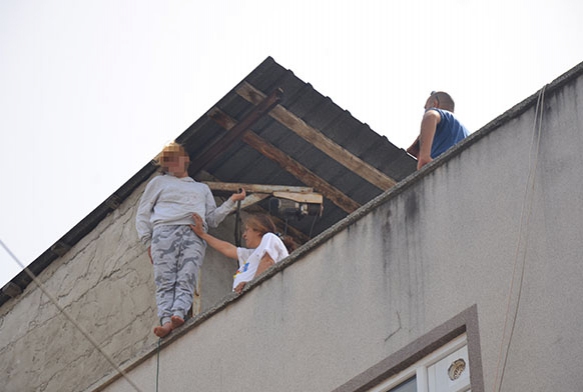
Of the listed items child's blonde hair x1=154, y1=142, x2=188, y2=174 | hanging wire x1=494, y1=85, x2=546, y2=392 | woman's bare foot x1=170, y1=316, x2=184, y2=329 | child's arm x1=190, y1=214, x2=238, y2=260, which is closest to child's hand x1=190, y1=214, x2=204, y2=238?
child's arm x1=190, y1=214, x2=238, y2=260

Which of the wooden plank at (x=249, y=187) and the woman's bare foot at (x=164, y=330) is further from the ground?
the wooden plank at (x=249, y=187)

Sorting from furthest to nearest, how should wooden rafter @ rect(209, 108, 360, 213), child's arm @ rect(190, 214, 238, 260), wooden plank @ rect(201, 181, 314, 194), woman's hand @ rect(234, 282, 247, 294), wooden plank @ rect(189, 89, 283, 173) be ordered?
wooden rafter @ rect(209, 108, 360, 213)
wooden plank @ rect(201, 181, 314, 194)
wooden plank @ rect(189, 89, 283, 173)
child's arm @ rect(190, 214, 238, 260)
woman's hand @ rect(234, 282, 247, 294)

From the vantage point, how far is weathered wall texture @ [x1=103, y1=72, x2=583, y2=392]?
22.4 feet

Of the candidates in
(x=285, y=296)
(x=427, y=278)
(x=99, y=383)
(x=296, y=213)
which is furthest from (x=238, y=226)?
(x=427, y=278)

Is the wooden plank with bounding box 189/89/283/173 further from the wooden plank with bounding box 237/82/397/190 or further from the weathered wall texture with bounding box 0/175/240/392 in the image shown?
the weathered wall texture with bounding box 0/175/240/392

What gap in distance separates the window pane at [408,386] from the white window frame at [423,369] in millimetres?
15

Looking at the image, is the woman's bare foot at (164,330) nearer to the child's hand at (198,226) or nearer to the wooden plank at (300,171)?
the child's hand at (198,226)

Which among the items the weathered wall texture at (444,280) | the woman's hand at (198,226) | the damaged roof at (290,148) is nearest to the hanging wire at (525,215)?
the weathered wall texture at (444,280)

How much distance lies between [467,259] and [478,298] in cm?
30

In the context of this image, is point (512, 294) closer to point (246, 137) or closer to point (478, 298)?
point (478, 298)

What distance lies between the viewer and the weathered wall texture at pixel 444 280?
6840mm

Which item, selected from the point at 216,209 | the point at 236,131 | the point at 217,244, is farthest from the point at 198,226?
the point at 236,131

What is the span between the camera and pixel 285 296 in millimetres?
8625

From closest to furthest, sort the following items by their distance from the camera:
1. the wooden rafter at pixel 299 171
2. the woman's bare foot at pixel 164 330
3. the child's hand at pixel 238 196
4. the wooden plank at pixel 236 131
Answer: the woman's bare foot at pixel 164 330 → the child's hand at pixel 238 196 → the wooden plank at pixel 236 131 → the wooden rafter at pixel 299 171
